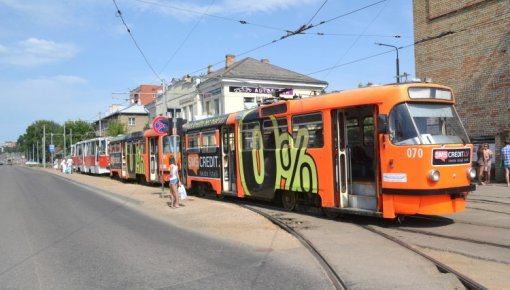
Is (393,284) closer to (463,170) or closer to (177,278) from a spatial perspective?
(177,278)

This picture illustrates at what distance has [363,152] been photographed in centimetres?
1053

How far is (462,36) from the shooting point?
19.5m

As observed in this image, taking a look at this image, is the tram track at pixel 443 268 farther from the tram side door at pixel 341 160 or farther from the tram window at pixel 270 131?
the tram window at pixel 270 131

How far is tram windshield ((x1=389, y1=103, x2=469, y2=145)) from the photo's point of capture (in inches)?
366

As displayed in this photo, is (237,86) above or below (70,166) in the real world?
above

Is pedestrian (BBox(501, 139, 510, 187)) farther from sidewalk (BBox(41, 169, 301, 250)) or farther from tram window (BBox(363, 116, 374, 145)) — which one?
sidewalk (BBox(41, 169, 301, 250))

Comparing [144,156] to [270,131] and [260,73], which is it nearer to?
[270,131]

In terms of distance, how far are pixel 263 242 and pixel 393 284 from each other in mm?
3331

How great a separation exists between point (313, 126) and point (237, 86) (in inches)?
1062

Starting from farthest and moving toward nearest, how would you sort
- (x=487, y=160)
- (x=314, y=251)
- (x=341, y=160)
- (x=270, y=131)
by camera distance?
(x=487, y=160) < (x=270, y=131) < (x=341, y=160) < (x=314, y=251)

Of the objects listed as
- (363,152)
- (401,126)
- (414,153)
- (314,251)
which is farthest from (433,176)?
(314,251)

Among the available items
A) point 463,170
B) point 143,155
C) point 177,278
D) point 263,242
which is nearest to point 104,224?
point 263,242

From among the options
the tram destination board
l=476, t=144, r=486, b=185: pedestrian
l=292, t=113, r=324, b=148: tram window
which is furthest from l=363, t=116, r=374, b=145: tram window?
l=476, t=144, r=486, b=185: pedestrian

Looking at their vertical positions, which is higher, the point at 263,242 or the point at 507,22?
the point at 507,22
